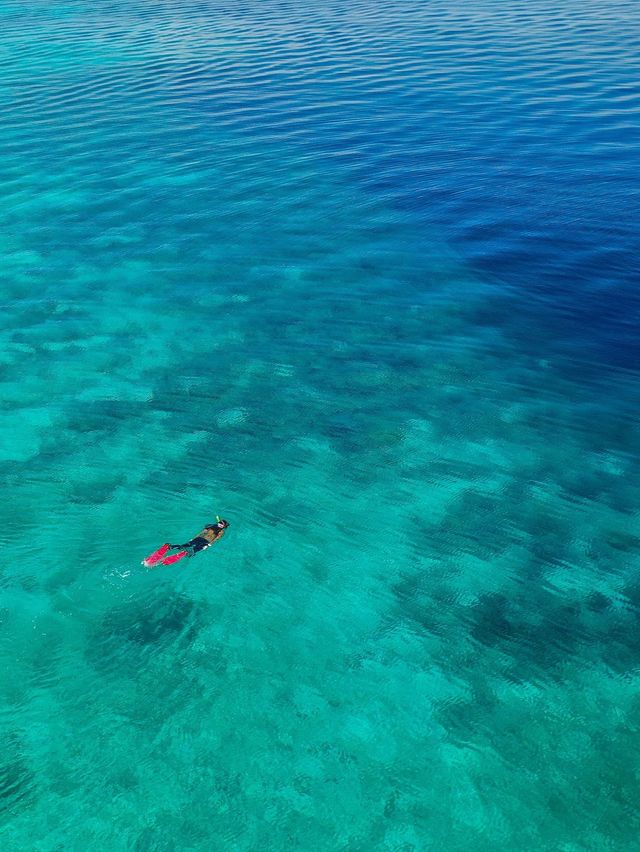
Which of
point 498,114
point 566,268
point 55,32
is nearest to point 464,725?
point 566,268

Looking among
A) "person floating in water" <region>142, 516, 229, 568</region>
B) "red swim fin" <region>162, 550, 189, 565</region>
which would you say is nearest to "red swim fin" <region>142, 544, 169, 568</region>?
"person floating in water" <region>142, 516, 229, 568</region>

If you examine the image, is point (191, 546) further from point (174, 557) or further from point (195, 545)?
point (174, 557)

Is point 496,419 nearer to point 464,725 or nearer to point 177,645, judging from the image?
point 464,725

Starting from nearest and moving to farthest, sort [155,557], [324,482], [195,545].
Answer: [155,557] < [195,545] < [324,482]

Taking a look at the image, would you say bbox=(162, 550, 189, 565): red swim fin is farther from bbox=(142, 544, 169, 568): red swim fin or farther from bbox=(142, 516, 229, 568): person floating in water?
bbox=(142, 544, 169, 568): red swim fin

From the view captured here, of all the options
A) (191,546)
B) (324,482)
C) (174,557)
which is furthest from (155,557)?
(324,482)

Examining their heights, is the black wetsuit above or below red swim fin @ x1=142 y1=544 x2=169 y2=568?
below
